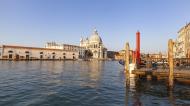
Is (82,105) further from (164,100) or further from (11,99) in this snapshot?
(164,100)

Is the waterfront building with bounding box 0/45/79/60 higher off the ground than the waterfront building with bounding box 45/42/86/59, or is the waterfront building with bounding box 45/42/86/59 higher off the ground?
the waterfront building with bounding box 45/42/86/59

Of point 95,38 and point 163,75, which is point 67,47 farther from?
point 163,75

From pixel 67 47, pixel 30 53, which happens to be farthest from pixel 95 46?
pixel 30 53

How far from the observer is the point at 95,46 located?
180500mm

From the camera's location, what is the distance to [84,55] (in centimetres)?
16250

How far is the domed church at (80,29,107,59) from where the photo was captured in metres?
179

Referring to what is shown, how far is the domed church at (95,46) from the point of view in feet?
588

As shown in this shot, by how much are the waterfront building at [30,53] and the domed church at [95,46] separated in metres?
44.2

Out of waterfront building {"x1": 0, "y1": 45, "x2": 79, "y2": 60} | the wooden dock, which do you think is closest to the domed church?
waterfront building {"x1": 0, "y1": 45, "x2": 79, "y2": 60}

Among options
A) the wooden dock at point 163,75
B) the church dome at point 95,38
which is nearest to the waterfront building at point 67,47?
the church dome at point 95,38

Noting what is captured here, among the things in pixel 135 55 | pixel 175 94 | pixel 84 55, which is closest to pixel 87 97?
pixel 175 94

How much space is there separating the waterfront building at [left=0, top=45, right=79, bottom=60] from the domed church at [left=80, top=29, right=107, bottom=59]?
44.2 metres

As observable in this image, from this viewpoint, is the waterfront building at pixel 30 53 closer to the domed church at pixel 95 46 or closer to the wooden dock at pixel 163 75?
the domed church at pixel 95 46

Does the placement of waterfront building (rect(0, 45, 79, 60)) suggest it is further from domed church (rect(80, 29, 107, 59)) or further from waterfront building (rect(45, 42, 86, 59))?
domed church (rect(80, 29, 107, 59))
